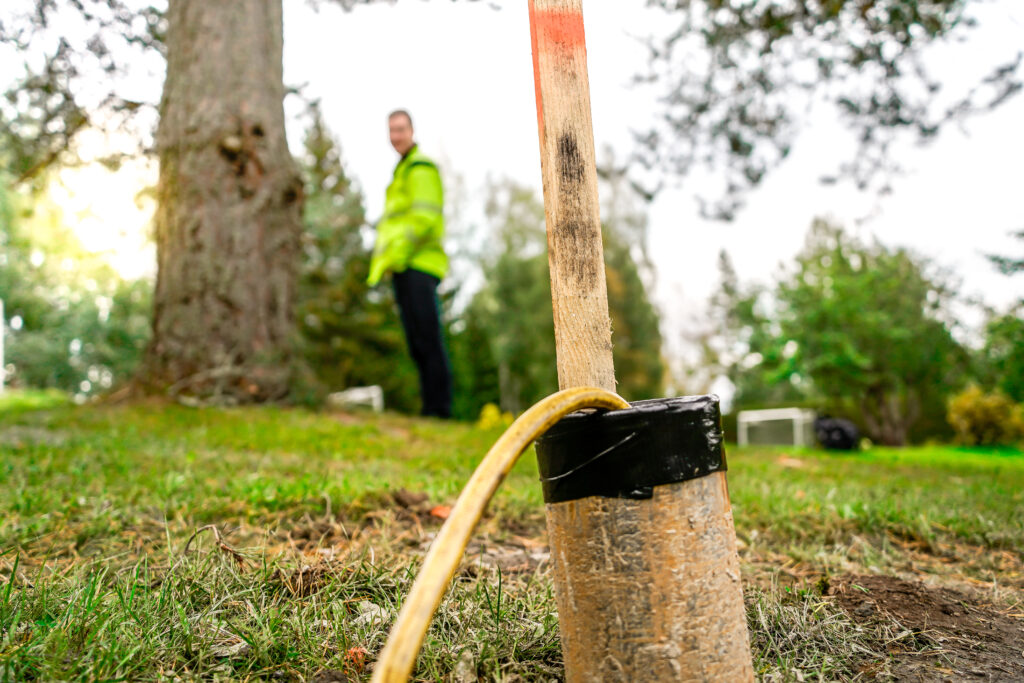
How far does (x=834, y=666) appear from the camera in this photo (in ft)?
4.34

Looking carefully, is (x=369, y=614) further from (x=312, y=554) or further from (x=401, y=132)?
(x=401, y=132)

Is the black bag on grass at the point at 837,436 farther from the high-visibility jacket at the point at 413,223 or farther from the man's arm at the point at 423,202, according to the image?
the man's arm at the point at 423,202

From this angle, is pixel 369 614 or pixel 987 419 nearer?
pixel 369 614

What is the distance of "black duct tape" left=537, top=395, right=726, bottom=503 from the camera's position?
109 centimetres

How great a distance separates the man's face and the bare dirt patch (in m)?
4.69

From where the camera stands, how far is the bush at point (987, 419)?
15.0 meters

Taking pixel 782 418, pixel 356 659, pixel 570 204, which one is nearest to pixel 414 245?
pixel 570 204

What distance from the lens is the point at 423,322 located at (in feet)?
18.2

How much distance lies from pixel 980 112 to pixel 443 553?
674cm

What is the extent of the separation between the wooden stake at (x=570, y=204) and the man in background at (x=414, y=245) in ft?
13.7

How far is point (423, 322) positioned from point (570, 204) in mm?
4393

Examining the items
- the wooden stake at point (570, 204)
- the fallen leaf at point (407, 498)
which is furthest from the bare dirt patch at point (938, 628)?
the fallen leaf at point (407, 498)

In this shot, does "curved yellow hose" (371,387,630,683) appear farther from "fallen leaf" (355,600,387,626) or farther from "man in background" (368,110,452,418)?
"man in background" (368,110,452,418)

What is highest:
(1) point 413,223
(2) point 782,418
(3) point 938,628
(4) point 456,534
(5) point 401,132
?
(5) point 401,132
